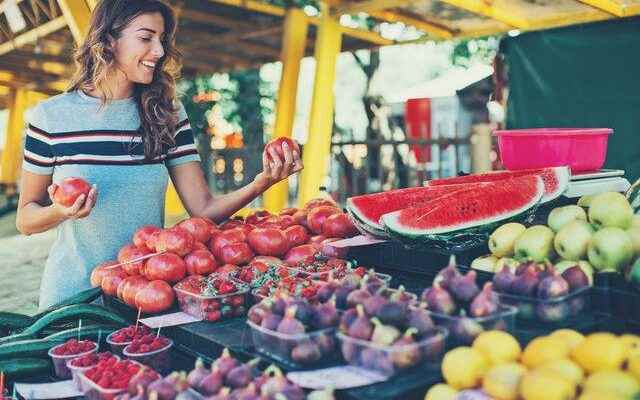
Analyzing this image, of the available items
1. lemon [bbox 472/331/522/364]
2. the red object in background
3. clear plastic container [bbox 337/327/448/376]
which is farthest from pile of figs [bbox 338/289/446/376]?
the red object in background

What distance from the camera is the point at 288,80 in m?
8.44

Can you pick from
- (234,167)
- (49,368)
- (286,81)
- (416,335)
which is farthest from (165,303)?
(234,167)

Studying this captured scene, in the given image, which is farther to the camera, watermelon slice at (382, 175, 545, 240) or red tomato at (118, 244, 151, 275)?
red tomato at (118, 244, 151, 275)

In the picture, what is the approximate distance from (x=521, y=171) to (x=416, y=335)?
5.44ft

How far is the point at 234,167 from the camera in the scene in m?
12.9

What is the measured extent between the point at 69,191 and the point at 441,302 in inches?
71.0

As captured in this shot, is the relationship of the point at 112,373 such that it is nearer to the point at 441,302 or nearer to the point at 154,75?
the point at 441,302

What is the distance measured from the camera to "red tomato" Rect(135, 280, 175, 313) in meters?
2.71

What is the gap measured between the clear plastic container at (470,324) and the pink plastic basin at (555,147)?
58.8 inches

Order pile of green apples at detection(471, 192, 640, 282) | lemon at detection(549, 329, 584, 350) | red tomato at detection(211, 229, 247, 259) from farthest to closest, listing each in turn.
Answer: red tomato at detection(211, 229, 247, 259) < pile of green apples at detection(471, 192, 640, 282) < lemon at detection(549, 329, 584, 350)

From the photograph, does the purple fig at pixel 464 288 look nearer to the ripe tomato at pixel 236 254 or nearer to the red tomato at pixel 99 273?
the ripe tomato at pixel 236 254

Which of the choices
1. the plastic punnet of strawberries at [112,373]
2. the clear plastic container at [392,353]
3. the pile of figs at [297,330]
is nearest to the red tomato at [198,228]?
the plastic punnet of strawberries at [112,373]

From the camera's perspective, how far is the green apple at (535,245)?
2.33 meters

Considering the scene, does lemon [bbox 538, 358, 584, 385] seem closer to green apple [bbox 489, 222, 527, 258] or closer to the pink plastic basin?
green apple [bbox 489, 222, 527, 258]
